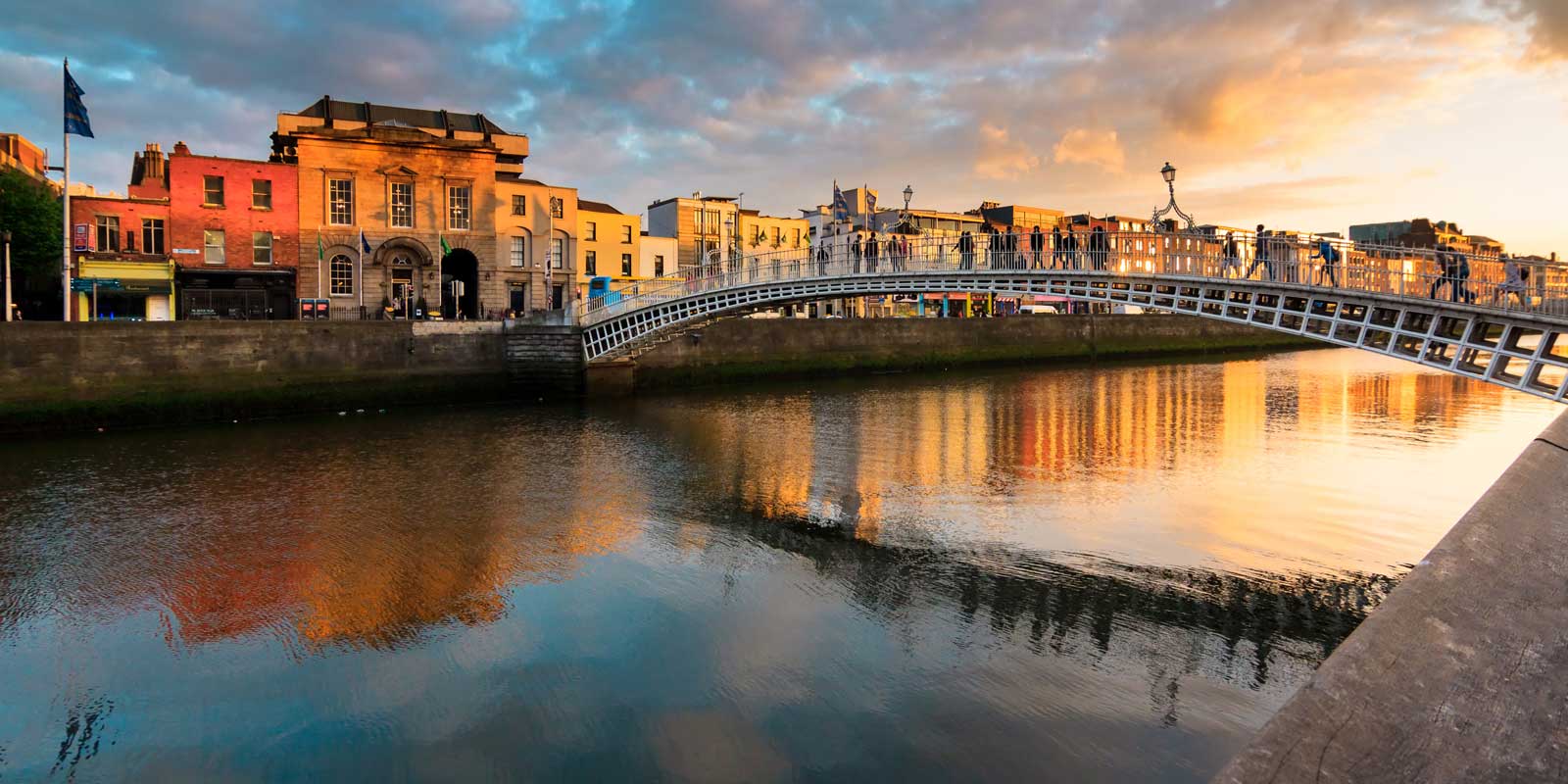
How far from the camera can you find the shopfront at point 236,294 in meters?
30.4

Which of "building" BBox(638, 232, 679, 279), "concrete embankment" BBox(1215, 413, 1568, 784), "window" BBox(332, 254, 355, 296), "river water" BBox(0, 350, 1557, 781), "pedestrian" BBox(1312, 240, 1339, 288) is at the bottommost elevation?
"river water" BBox(0, 350, 1557, 781)

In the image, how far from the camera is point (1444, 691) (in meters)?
3.15

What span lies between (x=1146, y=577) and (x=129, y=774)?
8916mm

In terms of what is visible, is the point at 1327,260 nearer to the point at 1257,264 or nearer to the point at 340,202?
the point at 1257,264

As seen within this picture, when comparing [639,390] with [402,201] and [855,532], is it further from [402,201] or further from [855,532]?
[855,532]

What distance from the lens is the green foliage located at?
29.0 m

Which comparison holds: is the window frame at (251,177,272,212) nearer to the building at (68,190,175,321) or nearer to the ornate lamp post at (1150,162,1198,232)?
the building at (68,190,175,321)

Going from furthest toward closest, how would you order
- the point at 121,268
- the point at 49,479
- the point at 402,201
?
the point at 402,201
the point at 121,268
the point at 49,479

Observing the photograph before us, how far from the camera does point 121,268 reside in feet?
95.2

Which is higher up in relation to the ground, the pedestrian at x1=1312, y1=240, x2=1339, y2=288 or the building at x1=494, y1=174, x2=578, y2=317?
the building at x1=494, y1=174, x2=578, y2=317

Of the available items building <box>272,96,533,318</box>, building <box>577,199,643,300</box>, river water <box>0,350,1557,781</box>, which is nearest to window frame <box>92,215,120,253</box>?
building <box>272,96,533,318</box>

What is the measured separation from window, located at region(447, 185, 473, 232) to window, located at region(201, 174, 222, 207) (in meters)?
7.13

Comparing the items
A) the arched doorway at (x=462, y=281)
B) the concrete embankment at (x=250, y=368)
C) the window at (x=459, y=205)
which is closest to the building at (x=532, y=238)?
the arched doorway at (x=462, y=281)

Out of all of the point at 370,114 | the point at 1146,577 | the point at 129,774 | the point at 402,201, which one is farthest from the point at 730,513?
the point at 370,114
